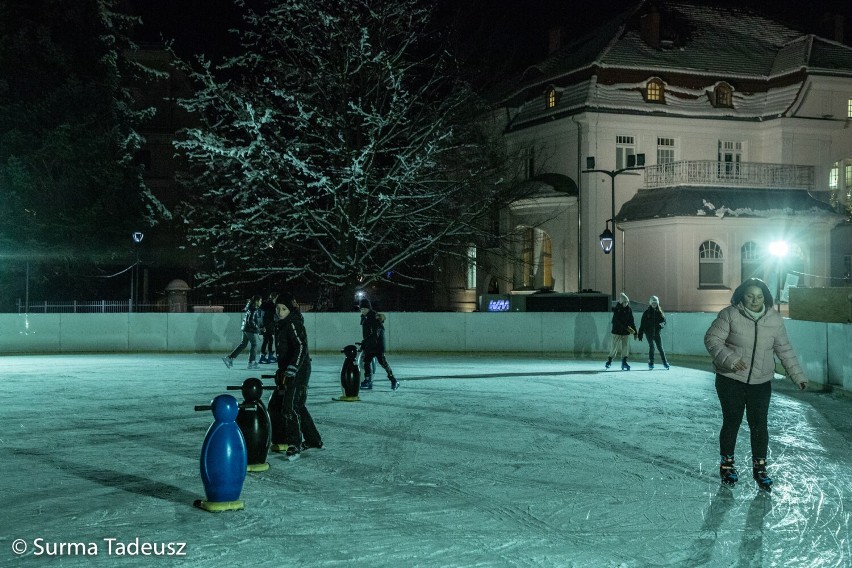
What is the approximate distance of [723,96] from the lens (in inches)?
1746

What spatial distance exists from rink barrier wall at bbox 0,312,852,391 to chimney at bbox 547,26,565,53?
23109 mm

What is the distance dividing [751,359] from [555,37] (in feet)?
146

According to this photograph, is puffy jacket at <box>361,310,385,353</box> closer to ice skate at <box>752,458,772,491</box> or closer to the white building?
ice skate at <box>752,458,772,491</box>

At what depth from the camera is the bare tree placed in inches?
1277

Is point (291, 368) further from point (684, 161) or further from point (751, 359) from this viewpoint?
point (684, 161)

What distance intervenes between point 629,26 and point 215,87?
21030mm

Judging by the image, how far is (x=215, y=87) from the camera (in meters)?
32.9

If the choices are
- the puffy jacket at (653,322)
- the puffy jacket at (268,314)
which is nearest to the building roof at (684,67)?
the puffy jacket at (653,322)

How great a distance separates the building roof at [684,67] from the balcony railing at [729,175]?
2449 millimetres

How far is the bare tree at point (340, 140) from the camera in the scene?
32438 mm

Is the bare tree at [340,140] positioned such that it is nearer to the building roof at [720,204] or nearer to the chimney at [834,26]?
the building roof at [720,204]

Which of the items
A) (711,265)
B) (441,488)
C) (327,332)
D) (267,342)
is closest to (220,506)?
(441,488)

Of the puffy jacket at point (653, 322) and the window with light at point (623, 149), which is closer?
the puffy jacket at point (653, 322)

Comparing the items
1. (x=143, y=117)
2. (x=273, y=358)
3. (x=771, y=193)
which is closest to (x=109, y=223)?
(x=143, y=117)
